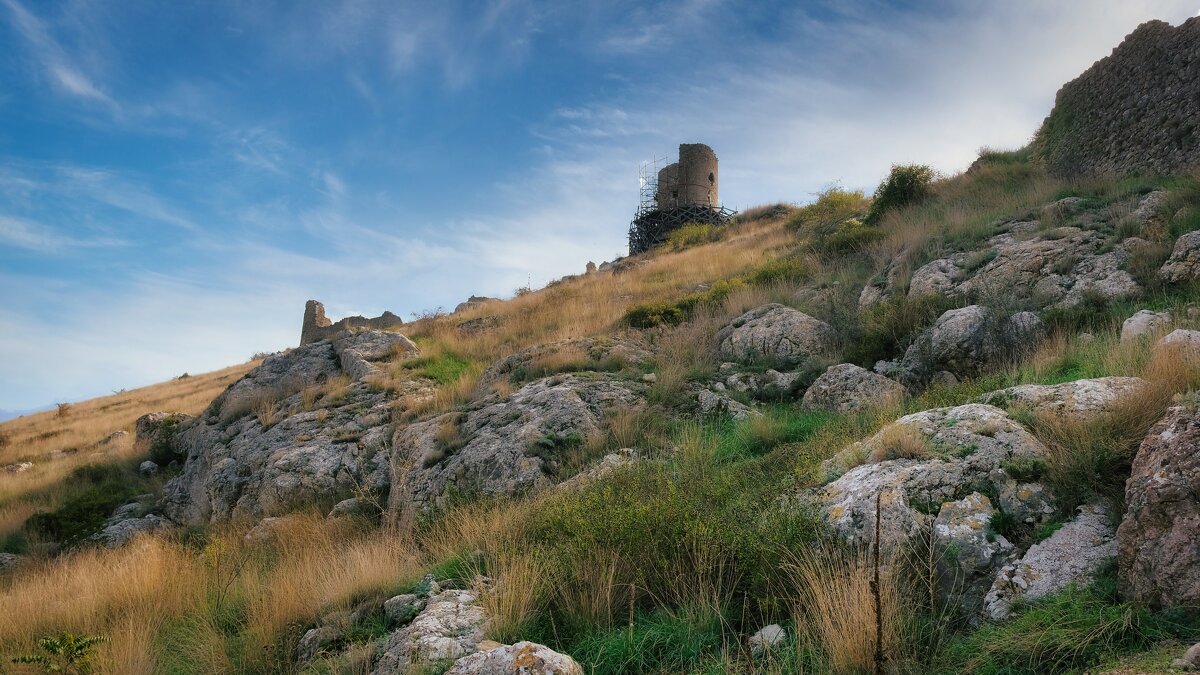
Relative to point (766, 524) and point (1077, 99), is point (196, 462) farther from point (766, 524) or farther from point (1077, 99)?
point (1077, 99)

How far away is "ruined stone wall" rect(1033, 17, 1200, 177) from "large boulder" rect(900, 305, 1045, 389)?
627 centimetres

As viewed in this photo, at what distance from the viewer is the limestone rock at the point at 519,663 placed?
269 cm

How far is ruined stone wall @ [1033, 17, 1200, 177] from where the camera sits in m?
10.4

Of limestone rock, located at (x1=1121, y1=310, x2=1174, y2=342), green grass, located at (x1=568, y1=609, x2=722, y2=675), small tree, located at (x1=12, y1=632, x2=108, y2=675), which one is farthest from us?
limestone rock, located at (x1=1121, y1=310, x2=1174, y2=342)

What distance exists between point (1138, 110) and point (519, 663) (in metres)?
14.8

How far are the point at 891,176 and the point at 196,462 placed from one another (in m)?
18.3

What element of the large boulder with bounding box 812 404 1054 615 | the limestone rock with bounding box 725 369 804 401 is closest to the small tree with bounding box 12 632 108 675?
the large boulder with bounding box 812 404 1054 615

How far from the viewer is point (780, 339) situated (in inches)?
355

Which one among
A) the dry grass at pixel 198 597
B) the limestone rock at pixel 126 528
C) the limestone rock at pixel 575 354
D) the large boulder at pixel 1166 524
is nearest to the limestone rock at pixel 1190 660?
the large boulder at pixel 1166 524

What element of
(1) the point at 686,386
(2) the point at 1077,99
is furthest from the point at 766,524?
(2) the point at 1077,99

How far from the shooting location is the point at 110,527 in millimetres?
9820

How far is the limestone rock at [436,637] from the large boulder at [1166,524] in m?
3.08

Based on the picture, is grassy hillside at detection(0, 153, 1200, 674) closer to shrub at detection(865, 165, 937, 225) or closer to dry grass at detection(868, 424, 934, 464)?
dry grass at detection(868, 424, 934, 464)

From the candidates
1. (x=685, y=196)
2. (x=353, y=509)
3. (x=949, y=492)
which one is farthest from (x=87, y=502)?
Result: (x=685, y=196)
